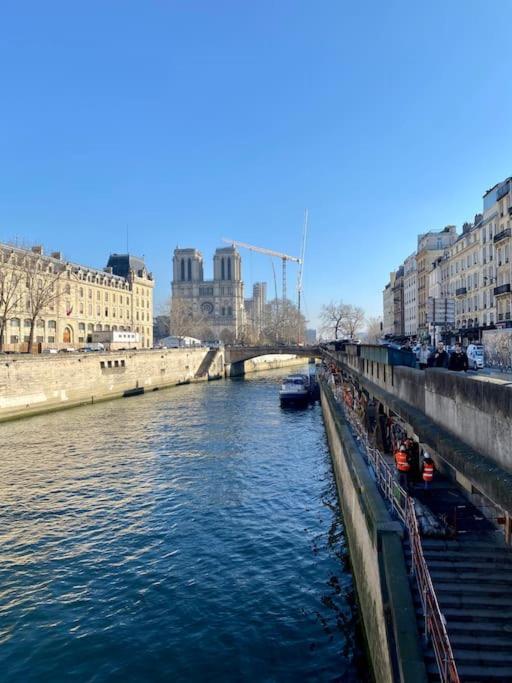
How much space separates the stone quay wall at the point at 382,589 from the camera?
863 centimetres

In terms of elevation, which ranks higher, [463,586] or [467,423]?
[467,423]

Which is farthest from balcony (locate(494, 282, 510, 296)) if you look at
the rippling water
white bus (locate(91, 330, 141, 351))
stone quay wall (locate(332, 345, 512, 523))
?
white bus (locate(91, 330, 141, 351))

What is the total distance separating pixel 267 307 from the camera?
7702 inches

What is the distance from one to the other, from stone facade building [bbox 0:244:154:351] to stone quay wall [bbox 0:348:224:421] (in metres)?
10.9

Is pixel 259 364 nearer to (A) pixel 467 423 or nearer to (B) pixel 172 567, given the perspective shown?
(B) pixel 172 567

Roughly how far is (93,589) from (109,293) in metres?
93.9

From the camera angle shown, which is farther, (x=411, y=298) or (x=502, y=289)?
(x=411, y=298)

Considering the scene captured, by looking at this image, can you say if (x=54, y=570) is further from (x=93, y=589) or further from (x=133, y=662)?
(x=133, y=662)

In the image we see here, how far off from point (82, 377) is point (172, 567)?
4350cm

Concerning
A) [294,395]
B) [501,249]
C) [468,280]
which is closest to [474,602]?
[294,395]

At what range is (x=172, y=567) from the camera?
15961mm

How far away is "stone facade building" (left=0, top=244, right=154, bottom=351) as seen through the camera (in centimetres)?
7002

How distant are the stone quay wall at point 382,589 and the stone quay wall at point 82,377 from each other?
122 feet

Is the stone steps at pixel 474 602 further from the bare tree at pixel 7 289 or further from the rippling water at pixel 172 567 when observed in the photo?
the bare tree at pixel 7 289
